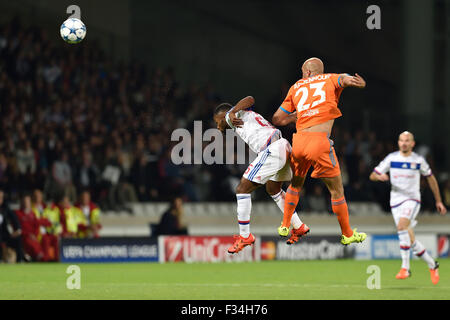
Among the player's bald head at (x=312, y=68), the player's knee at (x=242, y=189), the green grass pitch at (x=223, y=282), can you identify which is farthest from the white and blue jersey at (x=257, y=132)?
the green grass pitch at (x=223, y=282)

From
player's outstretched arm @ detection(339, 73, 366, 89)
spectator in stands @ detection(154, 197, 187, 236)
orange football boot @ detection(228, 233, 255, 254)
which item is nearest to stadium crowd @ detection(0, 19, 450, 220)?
spectator in stands @ detection(154, 197, 187, 236)

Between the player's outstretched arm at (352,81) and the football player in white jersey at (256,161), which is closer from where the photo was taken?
the player's outstretched arm at (352,81)

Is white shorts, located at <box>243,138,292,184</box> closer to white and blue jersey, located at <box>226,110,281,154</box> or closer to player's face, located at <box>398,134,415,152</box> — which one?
white and blue jersey, located at <box>226,110,281,154</box>

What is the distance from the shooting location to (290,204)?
1122 centimetres

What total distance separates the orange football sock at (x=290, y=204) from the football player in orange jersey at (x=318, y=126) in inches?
5.3

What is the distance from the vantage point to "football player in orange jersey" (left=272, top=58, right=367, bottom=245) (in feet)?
35.1

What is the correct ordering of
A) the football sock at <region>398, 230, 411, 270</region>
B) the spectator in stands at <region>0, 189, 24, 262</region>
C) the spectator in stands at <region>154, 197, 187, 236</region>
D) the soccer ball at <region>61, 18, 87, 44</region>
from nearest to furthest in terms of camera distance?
the soccer ball at <region>61, 18, 87, 44</region> < the football sock at <region>398, 230, 411, 270</region> < the spectator in stands at <region>0, 189, 24, 262</region> < the spectator in stands at <region>154, 197, 187, 236</region>

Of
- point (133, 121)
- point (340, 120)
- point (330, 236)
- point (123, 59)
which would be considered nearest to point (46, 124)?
point (133, 121)

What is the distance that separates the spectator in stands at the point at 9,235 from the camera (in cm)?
1964

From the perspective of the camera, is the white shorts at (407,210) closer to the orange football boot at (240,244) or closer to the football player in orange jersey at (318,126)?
the football player in orange jersey at (318,126)

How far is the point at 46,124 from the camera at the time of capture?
22.5 m

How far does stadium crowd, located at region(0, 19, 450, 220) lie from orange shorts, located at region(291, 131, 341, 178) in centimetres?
1116

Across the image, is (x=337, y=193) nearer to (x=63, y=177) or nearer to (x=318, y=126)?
(x=318, y=126)

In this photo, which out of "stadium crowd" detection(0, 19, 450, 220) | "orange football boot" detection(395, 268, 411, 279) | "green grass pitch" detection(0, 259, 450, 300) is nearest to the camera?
"green grass pitch" detection(0, 259, 450, 300)
